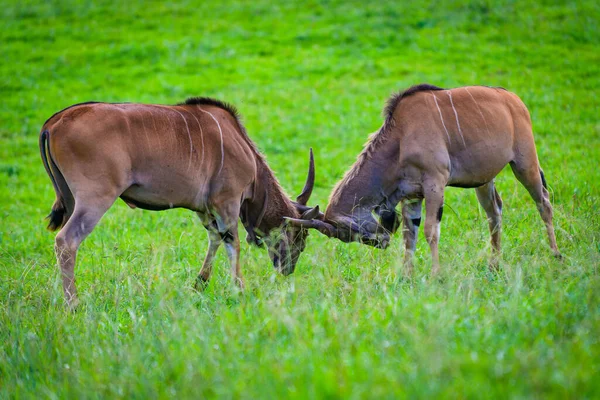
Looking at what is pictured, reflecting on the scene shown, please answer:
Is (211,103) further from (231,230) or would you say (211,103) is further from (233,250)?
(233,250)

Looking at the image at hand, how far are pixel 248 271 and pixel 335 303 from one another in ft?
5.45

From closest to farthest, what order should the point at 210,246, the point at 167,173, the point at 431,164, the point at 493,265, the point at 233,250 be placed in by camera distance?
the point at 493,265 → the point at 167,173 → the point at 431,164 → the point at 233,250 → the point at 210,246

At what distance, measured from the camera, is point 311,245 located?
8148 mm

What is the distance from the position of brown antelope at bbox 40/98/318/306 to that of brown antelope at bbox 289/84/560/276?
1.95 ft

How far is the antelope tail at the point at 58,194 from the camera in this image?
6.49 meters

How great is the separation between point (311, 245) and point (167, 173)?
2.12 metres

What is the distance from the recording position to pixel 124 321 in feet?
19.1

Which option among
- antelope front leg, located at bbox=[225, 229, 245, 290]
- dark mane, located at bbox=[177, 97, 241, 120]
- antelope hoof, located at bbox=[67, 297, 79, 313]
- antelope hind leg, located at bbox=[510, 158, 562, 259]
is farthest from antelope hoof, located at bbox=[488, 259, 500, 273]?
antelope hoof, located at bbox=[67, 297, 79, 313]

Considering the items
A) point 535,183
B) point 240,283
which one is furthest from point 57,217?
point 535,183

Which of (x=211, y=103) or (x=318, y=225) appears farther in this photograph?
(x=211, y=103)

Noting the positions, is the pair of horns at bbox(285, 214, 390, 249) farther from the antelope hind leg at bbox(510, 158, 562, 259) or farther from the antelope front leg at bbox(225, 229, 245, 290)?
the antelope hind leg at bbox(510, 158, 562, 259)

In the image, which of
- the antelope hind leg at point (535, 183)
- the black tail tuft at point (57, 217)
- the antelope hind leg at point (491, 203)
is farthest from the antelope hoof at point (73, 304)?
the antelope hind leg at point (535, 183)

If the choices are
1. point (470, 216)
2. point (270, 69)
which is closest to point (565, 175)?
point (470, 216)

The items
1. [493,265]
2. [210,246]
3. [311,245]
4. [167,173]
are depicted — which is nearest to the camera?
[493,265]
